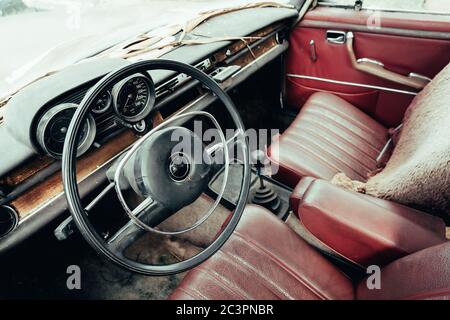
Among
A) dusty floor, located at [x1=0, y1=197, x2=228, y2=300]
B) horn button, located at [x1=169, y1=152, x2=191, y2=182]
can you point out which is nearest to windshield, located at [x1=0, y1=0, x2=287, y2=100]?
dusty floor, located at [x1=0, y1=197, x2=228, y2=300]

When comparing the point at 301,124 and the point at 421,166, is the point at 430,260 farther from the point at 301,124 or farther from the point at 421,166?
the point at 301,124

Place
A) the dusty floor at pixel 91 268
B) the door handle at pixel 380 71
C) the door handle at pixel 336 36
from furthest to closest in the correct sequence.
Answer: the door handle at pixel 336 36
the door handle at pixel 380 71
the dusty floor at pixel 91 268

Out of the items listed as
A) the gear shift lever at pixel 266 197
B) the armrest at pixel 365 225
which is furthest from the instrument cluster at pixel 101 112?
the gear shift lever at pixel 266 197

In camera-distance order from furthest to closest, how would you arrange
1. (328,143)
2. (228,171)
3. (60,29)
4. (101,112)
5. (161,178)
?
1. (60,29)
2. (328,143)
3. (228,171)
4. (101,112)
5. (161,178)

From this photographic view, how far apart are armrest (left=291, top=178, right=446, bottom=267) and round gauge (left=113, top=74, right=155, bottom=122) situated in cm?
67

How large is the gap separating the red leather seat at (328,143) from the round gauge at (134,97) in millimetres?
673

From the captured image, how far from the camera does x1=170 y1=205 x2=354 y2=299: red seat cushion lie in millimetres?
1173

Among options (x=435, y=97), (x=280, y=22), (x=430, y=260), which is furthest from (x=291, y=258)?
(x=280, y=22)

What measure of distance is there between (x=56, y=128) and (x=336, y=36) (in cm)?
172

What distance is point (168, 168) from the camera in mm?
1084

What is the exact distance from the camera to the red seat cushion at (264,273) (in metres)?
1.17

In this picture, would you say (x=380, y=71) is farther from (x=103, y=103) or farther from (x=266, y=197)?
(x=103, y=103)

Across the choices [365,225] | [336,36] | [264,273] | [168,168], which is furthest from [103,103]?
[336,36]

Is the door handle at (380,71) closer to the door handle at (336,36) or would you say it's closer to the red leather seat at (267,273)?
the door handle at (336,36)
